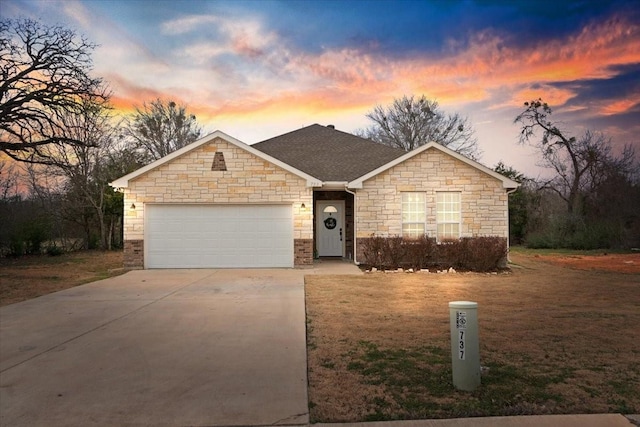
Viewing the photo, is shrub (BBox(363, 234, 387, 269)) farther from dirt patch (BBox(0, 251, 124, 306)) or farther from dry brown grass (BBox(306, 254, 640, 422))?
dirt patch (BBox(0, 251, 124, 306))

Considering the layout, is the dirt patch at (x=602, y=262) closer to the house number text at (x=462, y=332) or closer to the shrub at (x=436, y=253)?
the shrub at (x=436, y=253)

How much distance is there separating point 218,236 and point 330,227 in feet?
17.0

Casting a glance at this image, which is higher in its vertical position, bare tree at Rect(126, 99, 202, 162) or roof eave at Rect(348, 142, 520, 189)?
bare tree at Rect(126, 99, 202, 162)

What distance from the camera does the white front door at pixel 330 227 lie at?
20.0 m

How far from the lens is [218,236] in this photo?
16766 mm

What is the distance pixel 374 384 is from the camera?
16.4 feet

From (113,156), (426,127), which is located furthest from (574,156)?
(113,156)

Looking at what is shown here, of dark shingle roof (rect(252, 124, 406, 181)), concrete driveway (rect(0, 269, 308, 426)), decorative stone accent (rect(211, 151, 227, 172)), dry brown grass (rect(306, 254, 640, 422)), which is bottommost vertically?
concrete driveway (rect(0, 269, 308, 426))

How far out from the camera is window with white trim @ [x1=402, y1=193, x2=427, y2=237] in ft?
56.7

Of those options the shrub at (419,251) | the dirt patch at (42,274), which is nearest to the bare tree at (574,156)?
the shrub at (419,251)

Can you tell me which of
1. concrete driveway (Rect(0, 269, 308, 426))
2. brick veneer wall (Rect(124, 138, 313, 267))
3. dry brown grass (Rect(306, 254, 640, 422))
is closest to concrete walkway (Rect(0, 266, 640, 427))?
concrete driveway (Rect(0, 269, 308, 426))

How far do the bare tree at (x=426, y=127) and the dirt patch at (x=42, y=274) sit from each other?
84.8 ft

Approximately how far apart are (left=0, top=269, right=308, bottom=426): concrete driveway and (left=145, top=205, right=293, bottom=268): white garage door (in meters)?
5.40

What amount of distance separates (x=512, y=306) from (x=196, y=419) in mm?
7317
